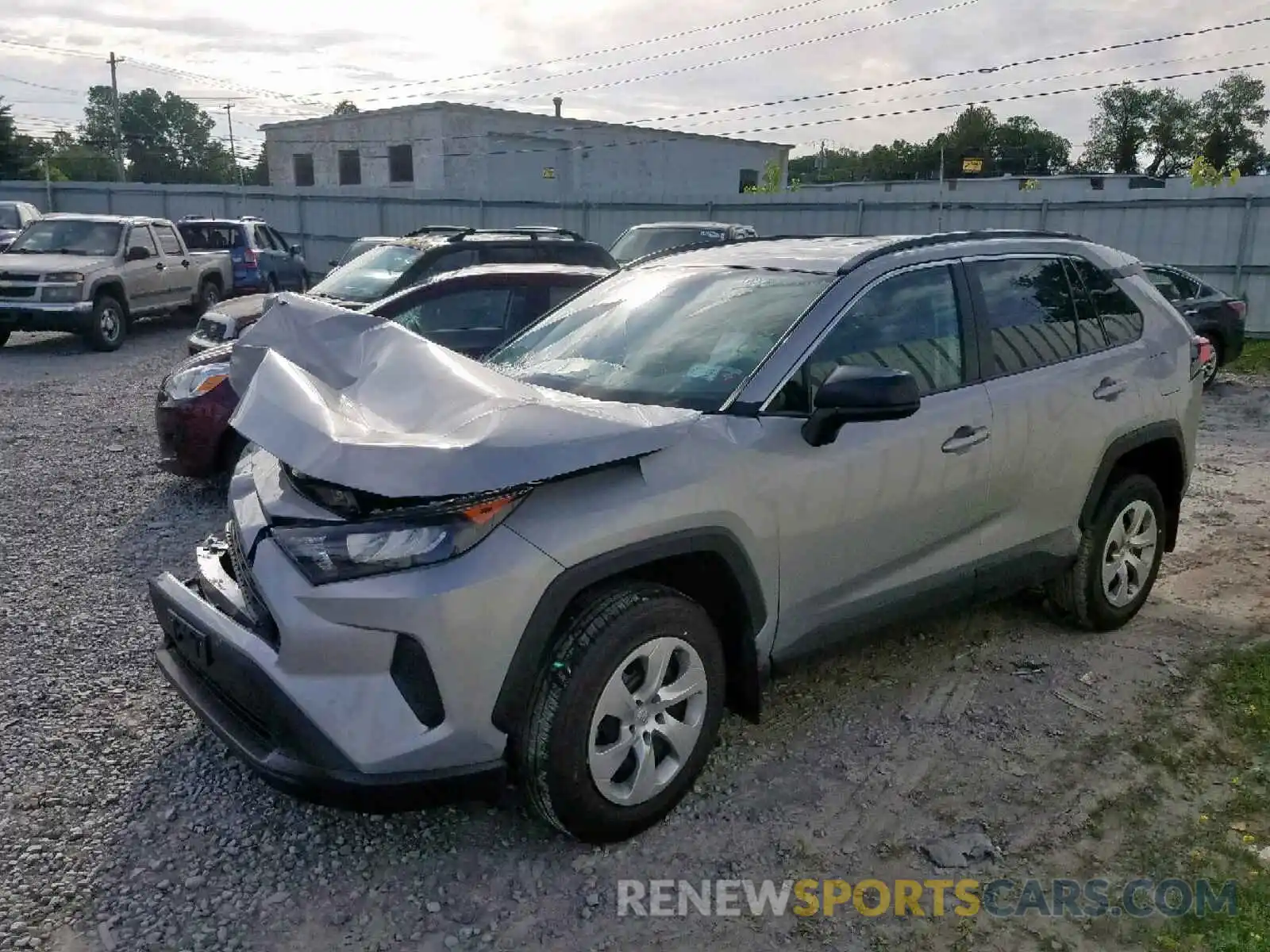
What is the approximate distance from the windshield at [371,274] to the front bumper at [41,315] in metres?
4.88

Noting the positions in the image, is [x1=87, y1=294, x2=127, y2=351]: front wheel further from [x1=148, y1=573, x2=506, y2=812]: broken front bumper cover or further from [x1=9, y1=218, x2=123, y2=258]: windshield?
[x1=148, y1=573, x2=506, y2=812]: broken front bumper cover

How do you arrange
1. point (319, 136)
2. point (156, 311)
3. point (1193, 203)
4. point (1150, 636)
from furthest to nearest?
point (319, 136) → point (1193, 203) → point (156, 311) → point (1150, 636)

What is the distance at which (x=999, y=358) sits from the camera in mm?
3984

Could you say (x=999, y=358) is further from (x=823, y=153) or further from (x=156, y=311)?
(x=823, y=153)

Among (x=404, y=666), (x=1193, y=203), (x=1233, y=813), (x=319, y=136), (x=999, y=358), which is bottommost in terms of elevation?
(x=1233, y=813)

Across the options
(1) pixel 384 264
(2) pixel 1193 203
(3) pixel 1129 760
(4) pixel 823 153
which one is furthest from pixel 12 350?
(4) pixel 823 153

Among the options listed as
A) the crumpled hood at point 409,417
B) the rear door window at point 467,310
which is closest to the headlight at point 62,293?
the rear door window at point 467,310

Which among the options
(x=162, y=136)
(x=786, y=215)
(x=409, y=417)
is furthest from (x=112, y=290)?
(x=162, y=136)

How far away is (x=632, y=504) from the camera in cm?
287

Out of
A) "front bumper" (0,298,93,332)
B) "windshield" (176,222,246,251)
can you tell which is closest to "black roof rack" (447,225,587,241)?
"front bumper" (0,298,93,332)

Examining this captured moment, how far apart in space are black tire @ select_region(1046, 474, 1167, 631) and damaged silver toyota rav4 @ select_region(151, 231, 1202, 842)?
25mm

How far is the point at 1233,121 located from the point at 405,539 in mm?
91400

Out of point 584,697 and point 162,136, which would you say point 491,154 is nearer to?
point 584,697

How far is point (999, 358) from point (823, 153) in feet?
308
